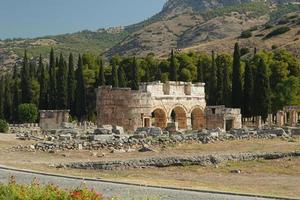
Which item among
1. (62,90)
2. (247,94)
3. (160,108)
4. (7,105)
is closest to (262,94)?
(247,94)

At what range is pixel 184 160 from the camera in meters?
27.9

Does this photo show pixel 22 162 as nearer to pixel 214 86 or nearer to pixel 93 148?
pixel 93 148

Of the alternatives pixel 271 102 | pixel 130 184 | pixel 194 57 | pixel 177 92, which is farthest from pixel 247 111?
pixel 130 184

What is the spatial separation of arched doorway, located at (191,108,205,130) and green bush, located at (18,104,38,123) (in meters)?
24.2

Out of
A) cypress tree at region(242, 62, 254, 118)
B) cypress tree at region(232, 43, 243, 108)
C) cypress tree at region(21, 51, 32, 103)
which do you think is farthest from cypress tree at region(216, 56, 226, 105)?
cypress tree at region(21, 51, 32, 103)

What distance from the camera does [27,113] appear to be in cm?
6831

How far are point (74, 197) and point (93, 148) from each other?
24833 millimetres

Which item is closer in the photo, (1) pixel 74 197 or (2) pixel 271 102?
(1) pixel 74 197

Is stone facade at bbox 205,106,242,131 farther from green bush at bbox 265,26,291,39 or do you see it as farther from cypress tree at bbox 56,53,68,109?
green bush at bbox 265,26,291,39

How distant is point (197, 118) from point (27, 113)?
25097 mm

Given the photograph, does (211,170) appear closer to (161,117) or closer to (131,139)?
(131,139)

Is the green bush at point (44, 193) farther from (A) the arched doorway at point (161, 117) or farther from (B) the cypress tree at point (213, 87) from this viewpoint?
(B) the cypress tree at point (213, 87)

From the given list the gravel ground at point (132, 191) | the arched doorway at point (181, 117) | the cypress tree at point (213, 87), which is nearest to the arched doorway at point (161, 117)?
the arched doorway at point (181, 117)

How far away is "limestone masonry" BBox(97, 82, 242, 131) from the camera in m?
45.0
